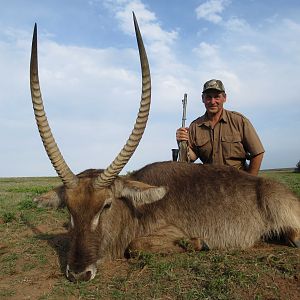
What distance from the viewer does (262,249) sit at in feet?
18.7

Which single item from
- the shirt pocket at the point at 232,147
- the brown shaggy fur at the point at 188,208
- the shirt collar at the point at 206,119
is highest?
the shirt collar at the point at 206,119

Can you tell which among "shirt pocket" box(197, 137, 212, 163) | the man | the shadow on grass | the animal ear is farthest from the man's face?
the shadow on grass

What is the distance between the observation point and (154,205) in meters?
5.89

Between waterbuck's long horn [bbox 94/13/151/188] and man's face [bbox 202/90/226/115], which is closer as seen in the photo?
waterbuck's long horn [bbox 94/13/151/188]

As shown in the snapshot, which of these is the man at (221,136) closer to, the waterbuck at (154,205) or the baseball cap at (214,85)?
the baseball cap at (214,85)

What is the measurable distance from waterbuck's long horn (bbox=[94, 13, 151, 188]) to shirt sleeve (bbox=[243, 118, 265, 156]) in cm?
364

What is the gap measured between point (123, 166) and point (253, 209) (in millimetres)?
2117

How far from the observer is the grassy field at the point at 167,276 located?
408cm

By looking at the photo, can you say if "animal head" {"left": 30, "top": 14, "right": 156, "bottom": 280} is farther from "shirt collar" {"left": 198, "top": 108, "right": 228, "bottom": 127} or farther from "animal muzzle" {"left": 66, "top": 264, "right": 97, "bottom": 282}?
"shirt collar" {"left": 198, "top": 108, "right": 228, "bottom": 127}

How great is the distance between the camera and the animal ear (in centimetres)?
512

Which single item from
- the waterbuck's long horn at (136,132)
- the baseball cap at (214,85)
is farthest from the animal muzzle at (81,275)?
the baseball cap at (214,85)

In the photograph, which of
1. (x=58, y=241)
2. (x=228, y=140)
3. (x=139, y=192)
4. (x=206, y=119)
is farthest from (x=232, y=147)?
(x=58, y=241)

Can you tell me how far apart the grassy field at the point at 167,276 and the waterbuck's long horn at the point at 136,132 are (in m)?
1.07

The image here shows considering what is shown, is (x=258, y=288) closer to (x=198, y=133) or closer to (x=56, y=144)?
(x=56, y=144)
